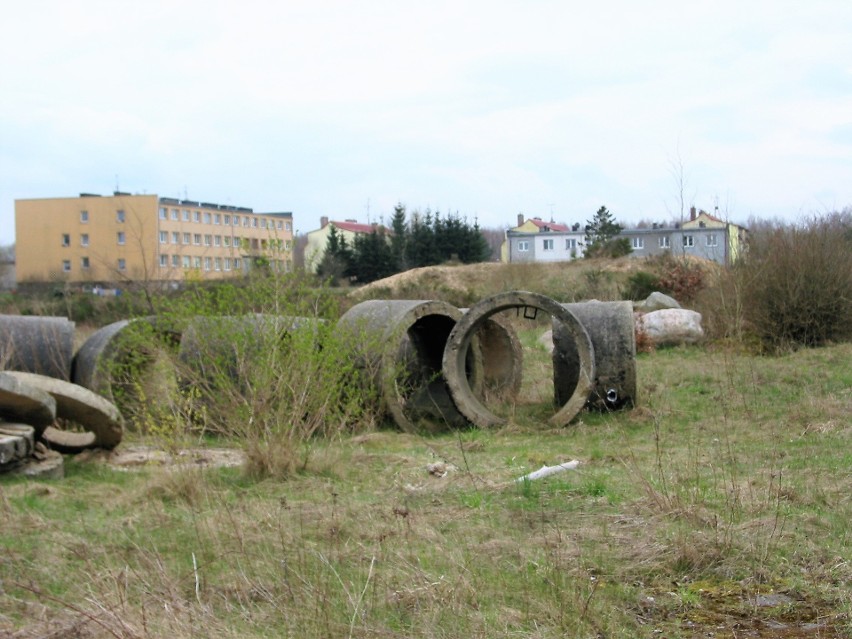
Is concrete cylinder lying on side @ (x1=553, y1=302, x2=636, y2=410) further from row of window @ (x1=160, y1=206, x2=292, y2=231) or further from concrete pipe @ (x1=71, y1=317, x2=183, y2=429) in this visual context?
row of window @ (x1=160, y1=206, x2=292, y2=231)

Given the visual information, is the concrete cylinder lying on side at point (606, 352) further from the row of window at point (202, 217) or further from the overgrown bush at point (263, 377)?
the row of window at point (202, 217)

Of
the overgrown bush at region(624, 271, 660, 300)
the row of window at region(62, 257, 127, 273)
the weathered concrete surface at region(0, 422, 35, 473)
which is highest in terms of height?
the row of window at region(62, 257, 127, 273)

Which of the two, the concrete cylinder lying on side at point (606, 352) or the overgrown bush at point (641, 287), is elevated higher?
the overgrown bush at point (641, 287)

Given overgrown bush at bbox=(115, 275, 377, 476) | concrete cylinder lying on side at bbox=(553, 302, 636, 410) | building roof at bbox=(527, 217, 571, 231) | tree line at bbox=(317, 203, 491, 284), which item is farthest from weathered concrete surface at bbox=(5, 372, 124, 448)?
building roof at bbox=(527, 217, 571, 231)

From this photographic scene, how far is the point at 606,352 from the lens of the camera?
1221 centimetres

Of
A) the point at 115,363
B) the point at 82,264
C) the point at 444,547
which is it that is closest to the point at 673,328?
the point at 115,363

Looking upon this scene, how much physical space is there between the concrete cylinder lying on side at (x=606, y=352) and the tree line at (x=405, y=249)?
38.8 metres

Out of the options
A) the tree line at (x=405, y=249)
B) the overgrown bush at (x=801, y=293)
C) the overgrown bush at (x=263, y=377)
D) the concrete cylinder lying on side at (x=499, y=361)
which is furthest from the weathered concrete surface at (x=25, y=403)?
the tree line at (x=405, y=249)

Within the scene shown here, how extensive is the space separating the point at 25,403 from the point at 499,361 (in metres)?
7.33

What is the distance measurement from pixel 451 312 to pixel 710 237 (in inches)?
1862

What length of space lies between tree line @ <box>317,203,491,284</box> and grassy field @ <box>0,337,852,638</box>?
141ft

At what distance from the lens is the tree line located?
5284cm

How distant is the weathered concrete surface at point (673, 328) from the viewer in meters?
18.8

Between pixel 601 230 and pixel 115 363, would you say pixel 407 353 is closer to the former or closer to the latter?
pixel 115 363
